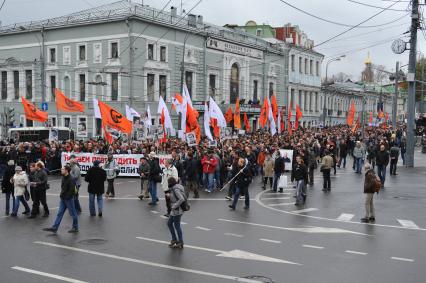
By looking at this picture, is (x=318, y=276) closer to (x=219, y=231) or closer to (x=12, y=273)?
(x=219, y=231)

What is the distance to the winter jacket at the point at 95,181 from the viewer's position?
14.3 metres

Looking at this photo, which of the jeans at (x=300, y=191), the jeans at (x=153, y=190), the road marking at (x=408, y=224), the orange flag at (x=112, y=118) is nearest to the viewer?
the road marking at (x=408, y=224)

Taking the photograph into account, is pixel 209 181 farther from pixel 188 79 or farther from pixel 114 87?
pixel 188 79

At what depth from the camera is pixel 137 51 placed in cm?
4172

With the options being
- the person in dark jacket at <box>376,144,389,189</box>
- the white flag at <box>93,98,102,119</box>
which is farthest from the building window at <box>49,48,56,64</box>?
the person in dark jacket at <box>376,144,389,189</box>

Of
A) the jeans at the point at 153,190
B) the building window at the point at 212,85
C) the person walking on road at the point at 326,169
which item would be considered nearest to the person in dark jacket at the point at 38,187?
the jeans at the point at 153,190

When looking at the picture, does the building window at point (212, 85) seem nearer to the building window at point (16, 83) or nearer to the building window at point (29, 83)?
the building window at point (29, 83)

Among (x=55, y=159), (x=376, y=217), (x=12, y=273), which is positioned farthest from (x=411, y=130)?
(x=12, y=273)

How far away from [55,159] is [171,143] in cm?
564

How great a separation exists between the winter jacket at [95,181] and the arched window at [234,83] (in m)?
40.0

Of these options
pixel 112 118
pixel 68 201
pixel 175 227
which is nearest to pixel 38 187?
pixel 68 201

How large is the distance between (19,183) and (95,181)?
2.02 m

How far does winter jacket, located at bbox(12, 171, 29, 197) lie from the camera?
14227mm

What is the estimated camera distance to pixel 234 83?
54156mm
